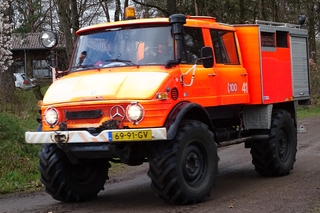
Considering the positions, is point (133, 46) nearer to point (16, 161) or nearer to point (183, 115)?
point (183, 115)

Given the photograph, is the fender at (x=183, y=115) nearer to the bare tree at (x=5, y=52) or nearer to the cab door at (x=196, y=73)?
the cab door at (x=196, y=73)

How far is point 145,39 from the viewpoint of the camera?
871 centimetres

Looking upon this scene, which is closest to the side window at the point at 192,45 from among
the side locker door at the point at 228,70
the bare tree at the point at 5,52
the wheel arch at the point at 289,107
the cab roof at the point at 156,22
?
the cab roof at the point at 156,22

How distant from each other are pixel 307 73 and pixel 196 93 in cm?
443

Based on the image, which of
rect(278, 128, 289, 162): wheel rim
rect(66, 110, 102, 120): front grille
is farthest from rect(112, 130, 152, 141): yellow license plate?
rect(278, 128, 289, 162): wheel rim

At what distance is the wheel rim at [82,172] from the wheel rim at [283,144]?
12.1 ft

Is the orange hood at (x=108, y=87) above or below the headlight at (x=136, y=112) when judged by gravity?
above

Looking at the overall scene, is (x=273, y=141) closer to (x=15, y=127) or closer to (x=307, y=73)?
(x=307, y=73)

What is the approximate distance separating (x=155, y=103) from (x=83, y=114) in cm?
101

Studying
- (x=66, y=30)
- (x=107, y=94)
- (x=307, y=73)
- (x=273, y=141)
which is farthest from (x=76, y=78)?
(x=66, y=30)

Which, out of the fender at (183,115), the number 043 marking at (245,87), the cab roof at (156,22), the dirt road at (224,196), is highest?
the cab roof at (156,22)

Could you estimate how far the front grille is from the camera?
8000 mm

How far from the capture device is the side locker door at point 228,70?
9377mm

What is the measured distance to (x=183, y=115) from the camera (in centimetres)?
798
